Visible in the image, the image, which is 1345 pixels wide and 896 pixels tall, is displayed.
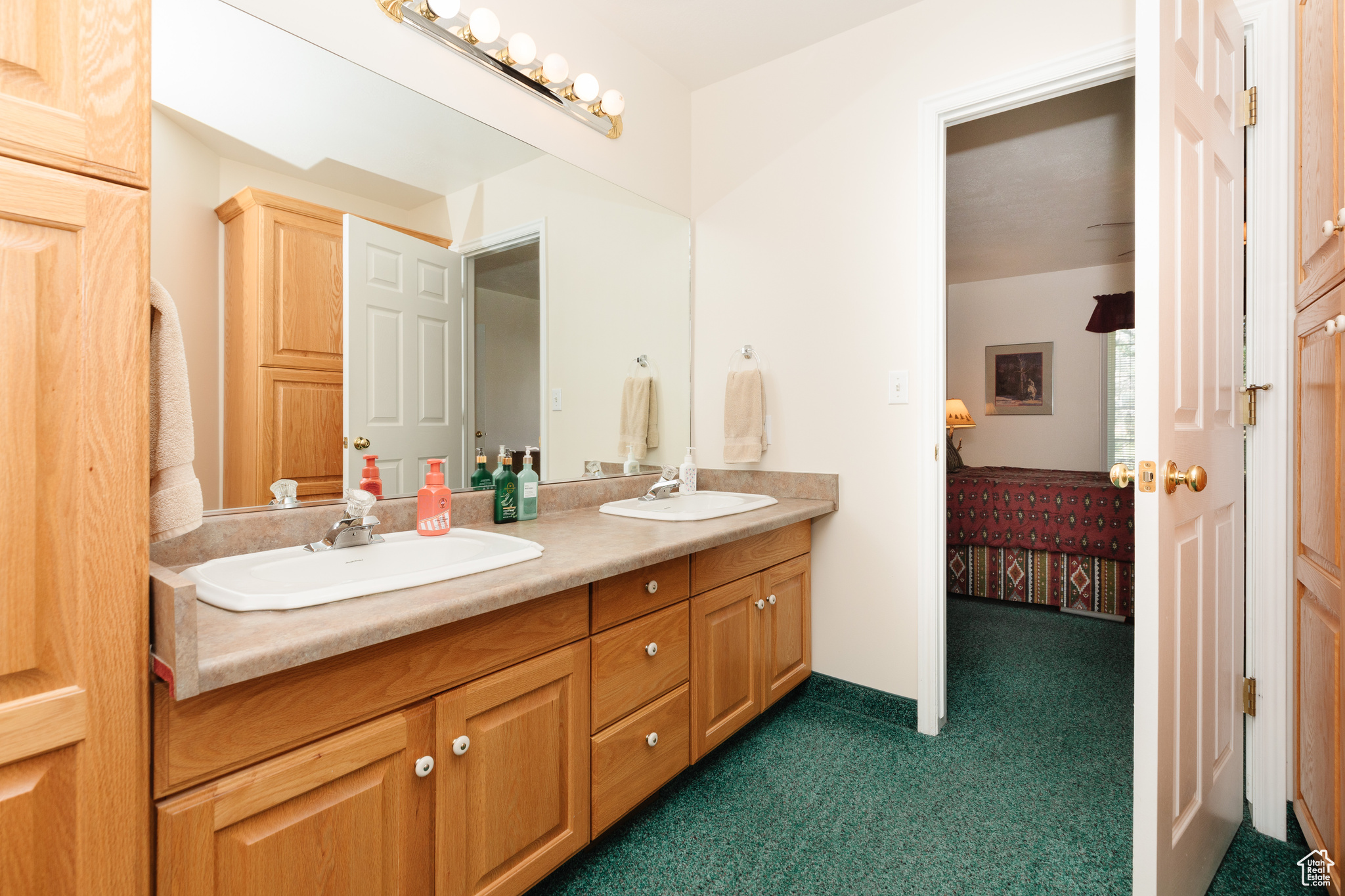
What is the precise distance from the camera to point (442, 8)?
1.55 m

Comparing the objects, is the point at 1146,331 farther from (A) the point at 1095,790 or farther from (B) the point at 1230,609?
(A) the point at 1095,790

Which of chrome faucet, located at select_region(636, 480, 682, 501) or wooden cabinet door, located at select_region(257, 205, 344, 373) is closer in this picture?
wooden cabinet door, located at select_region(257, 205, 344, 373)

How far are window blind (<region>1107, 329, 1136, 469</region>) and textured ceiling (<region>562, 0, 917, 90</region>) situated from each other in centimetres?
419

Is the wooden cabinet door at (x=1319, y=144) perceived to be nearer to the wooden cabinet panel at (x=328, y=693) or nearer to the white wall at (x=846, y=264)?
the white wall at (x=846, y=264)

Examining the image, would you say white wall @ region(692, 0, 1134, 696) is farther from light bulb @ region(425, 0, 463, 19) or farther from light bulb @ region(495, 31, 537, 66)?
light bulb @ region(425, 0, 463, 19)

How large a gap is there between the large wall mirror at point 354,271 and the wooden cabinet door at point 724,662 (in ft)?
2.22

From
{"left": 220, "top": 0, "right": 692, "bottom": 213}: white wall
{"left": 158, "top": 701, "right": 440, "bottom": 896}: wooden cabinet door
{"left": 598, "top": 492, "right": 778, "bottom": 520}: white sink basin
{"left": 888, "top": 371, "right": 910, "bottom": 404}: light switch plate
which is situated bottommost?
{"left": 158, "top": 701, "right": 440, "bottom": 896}: wooden cabinet door

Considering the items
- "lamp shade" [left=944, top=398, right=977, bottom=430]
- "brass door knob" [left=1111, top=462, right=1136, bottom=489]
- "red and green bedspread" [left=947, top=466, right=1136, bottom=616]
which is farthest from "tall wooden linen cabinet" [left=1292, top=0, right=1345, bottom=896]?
"lamp shade" [left=944, top=398, right=977, bottom=430]

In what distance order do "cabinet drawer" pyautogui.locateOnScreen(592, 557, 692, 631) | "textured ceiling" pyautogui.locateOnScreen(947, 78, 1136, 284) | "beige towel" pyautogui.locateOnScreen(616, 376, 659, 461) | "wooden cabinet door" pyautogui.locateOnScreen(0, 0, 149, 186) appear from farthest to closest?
"textured ceiling" pyautogui.locateOnScreen(947, 78, 1136, 284) → "beige towel" pyautogui.locateOnScreen(616, 376, 659, 461) → "cabinet drawer" pyautogui.locateOnScreen(592, 557, 692, 631) → "wooden cabinet door" pyautogui.locateOnScreen(0, 0, 149, 186)

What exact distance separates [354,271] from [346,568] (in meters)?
0.69


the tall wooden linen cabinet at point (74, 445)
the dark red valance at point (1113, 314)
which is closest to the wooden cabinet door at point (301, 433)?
the tall wooden linen cabinet at point (74, 445)

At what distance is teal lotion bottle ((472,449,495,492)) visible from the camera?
68.4 inches

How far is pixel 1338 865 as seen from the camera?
1.11 m

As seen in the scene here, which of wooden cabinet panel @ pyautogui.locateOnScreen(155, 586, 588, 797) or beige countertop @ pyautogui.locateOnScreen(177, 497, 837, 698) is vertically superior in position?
beige countertop @ pyautogui.locateOnScreen(177, 497, 837, 698)
